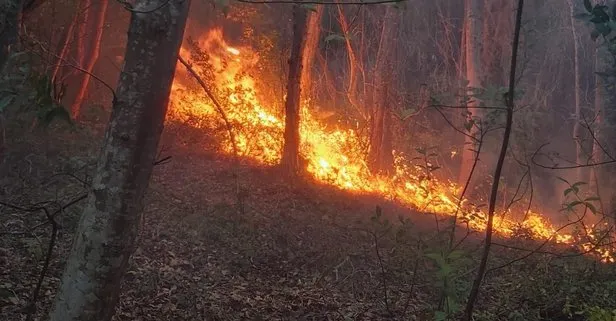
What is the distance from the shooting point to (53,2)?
1138cm

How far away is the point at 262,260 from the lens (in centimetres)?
688

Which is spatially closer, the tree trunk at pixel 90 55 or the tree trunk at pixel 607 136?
the tree trunk at pixel 607 136

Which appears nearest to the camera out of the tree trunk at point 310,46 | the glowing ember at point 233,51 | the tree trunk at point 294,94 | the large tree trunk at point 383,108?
the tree trunk at point 294,94

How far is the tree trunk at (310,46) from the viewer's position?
11.3 metres

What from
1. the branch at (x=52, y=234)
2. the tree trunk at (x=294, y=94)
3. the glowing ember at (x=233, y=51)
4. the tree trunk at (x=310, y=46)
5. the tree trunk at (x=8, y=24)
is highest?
the glowing ember at (x=233, y=51)

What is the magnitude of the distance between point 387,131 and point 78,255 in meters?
11.1

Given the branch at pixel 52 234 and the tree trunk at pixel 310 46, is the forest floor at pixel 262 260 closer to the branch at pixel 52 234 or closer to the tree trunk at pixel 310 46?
the branch at pixel 52 234

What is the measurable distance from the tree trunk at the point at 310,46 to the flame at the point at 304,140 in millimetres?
580

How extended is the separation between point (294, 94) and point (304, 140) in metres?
2.94

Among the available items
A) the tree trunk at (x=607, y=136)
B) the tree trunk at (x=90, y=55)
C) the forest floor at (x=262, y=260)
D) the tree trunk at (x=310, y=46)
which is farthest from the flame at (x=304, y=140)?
the tree trunk at (x=90, y=55)

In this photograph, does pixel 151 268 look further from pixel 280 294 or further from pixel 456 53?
pixel 456 53

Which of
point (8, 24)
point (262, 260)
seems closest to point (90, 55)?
point (262, 260)

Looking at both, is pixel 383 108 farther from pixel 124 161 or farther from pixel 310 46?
pixel 124 161

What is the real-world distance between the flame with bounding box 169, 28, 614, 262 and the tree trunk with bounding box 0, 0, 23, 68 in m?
6.41
